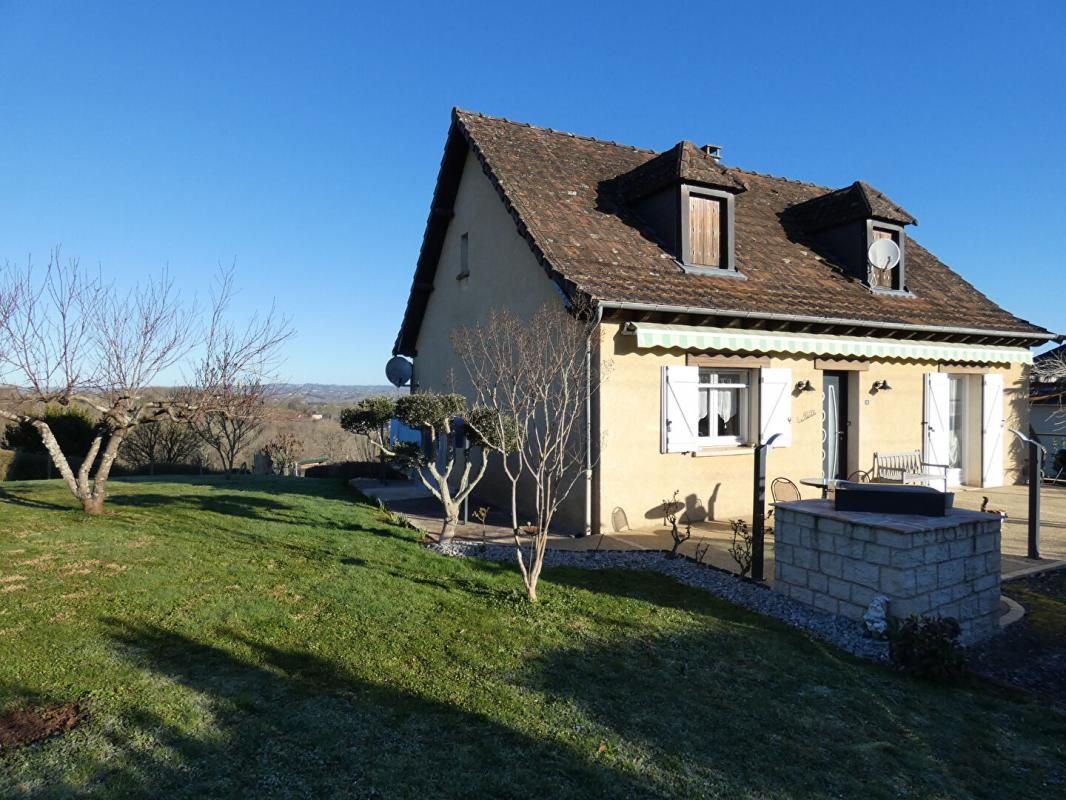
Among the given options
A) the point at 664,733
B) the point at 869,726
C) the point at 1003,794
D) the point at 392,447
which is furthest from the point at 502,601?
the point at 392,447

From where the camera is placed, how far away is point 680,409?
43.0 ft

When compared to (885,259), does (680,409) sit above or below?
below

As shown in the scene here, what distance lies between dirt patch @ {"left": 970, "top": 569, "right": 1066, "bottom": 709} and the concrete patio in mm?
984

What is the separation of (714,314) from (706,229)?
3.15m

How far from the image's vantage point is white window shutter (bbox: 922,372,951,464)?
16688mm

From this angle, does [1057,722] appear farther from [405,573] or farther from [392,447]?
[392,447]

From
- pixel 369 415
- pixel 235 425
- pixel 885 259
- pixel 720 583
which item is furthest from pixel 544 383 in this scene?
pixel 235 425

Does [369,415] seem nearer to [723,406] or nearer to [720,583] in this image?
[720,583]

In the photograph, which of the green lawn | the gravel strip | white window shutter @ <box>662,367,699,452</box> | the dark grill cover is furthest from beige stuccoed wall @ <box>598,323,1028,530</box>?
the dark grill cover

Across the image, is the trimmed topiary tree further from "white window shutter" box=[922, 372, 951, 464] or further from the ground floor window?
"white window shutter" box=[922, 372, 951, 464]

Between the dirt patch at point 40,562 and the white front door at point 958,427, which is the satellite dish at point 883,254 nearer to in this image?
the white front door at point 958,427

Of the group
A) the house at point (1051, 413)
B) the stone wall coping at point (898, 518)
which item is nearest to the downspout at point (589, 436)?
the stone wall coping at point (898, 518)

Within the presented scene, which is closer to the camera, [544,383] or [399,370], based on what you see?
[544,383]

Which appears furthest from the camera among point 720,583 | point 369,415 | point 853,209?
point 853,209
